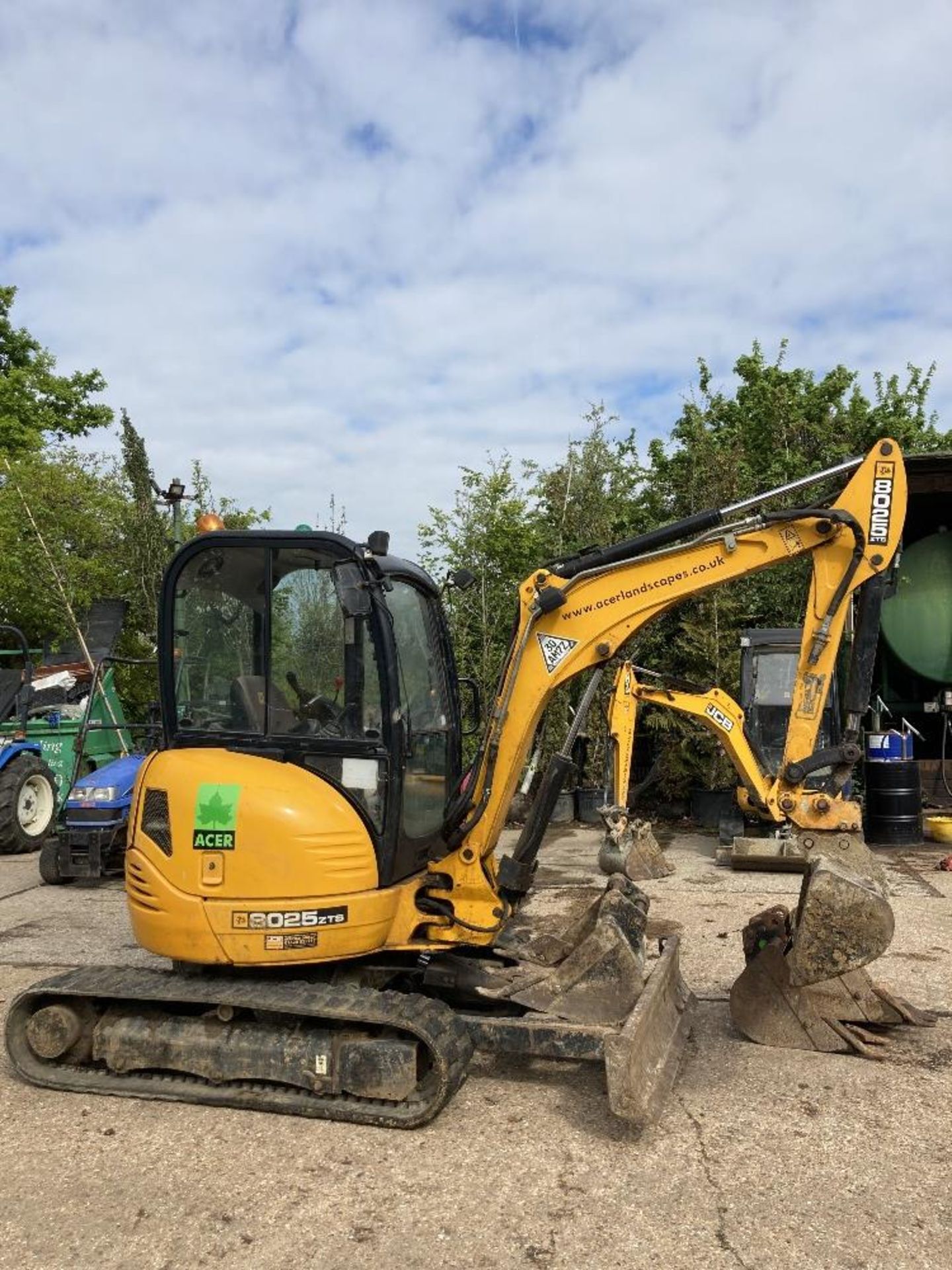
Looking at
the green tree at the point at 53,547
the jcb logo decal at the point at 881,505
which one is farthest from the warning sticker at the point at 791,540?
the green tree at the point at 53,547

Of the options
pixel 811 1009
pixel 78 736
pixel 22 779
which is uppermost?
pixel 78 736

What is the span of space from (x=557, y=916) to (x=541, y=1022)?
3641 millimetres

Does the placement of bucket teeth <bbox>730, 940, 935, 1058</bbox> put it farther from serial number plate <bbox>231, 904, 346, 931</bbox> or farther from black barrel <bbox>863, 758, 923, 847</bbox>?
black barrel <bbox>863, 758, 923, 847</bbox>

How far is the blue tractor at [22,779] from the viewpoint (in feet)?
36.0

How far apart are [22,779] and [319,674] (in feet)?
25.5

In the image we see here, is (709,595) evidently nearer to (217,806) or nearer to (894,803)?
(894,803)

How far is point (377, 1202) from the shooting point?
3.73m

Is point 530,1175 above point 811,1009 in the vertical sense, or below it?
below

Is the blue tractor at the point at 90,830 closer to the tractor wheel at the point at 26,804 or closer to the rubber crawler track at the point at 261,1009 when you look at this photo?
the tractor wheel at the point at 26,804

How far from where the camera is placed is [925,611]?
13.9m

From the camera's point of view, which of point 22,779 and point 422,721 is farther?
point 22,779

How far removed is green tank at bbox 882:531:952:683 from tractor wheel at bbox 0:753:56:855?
10878 millimetres

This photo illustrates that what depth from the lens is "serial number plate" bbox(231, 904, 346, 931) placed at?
177 inches

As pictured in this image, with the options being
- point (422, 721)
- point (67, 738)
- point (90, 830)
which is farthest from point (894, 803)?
point (67, 738)
